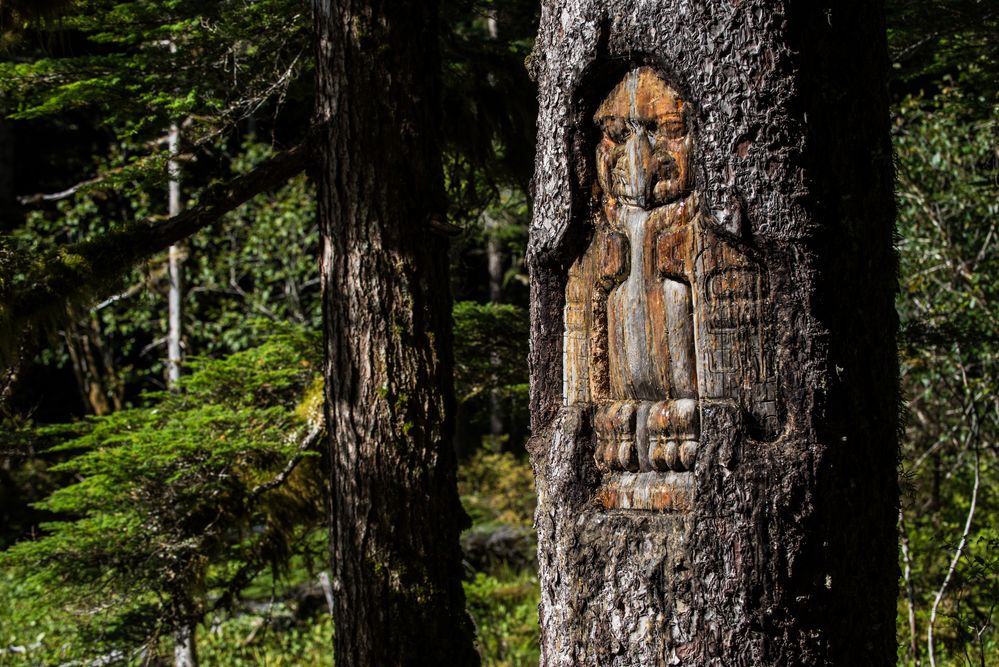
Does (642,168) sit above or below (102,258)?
below

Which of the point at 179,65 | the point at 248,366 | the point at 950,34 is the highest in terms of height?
the point at 950,34

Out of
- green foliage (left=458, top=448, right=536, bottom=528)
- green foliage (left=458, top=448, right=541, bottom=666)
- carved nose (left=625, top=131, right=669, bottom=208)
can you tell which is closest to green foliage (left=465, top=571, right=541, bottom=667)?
green foliage (left=458, top=448, right=541, bottom=666)

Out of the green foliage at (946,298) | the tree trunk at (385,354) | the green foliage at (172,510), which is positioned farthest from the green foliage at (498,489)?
the tree trunk at (385,354)

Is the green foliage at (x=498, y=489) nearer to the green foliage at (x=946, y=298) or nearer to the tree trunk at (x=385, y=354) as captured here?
the green foliage at (x=946, y=298)

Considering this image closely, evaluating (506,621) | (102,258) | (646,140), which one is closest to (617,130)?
(646,140)

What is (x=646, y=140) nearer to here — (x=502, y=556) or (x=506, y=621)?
(x=506, y=621)

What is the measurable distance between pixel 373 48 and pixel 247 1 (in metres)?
1.10

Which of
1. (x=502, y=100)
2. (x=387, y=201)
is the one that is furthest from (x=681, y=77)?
(x=502, y=100)

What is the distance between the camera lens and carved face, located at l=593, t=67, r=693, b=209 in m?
2.59

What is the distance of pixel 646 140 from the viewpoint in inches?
103

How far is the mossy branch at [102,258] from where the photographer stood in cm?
407

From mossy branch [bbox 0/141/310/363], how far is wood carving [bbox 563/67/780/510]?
2175 millimetres

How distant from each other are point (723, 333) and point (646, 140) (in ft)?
1.95

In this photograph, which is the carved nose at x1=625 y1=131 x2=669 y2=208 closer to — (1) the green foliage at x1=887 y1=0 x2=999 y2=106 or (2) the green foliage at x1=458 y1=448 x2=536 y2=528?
(1) the green foliage at x1=887 y1=0 x2=999 y2=106
